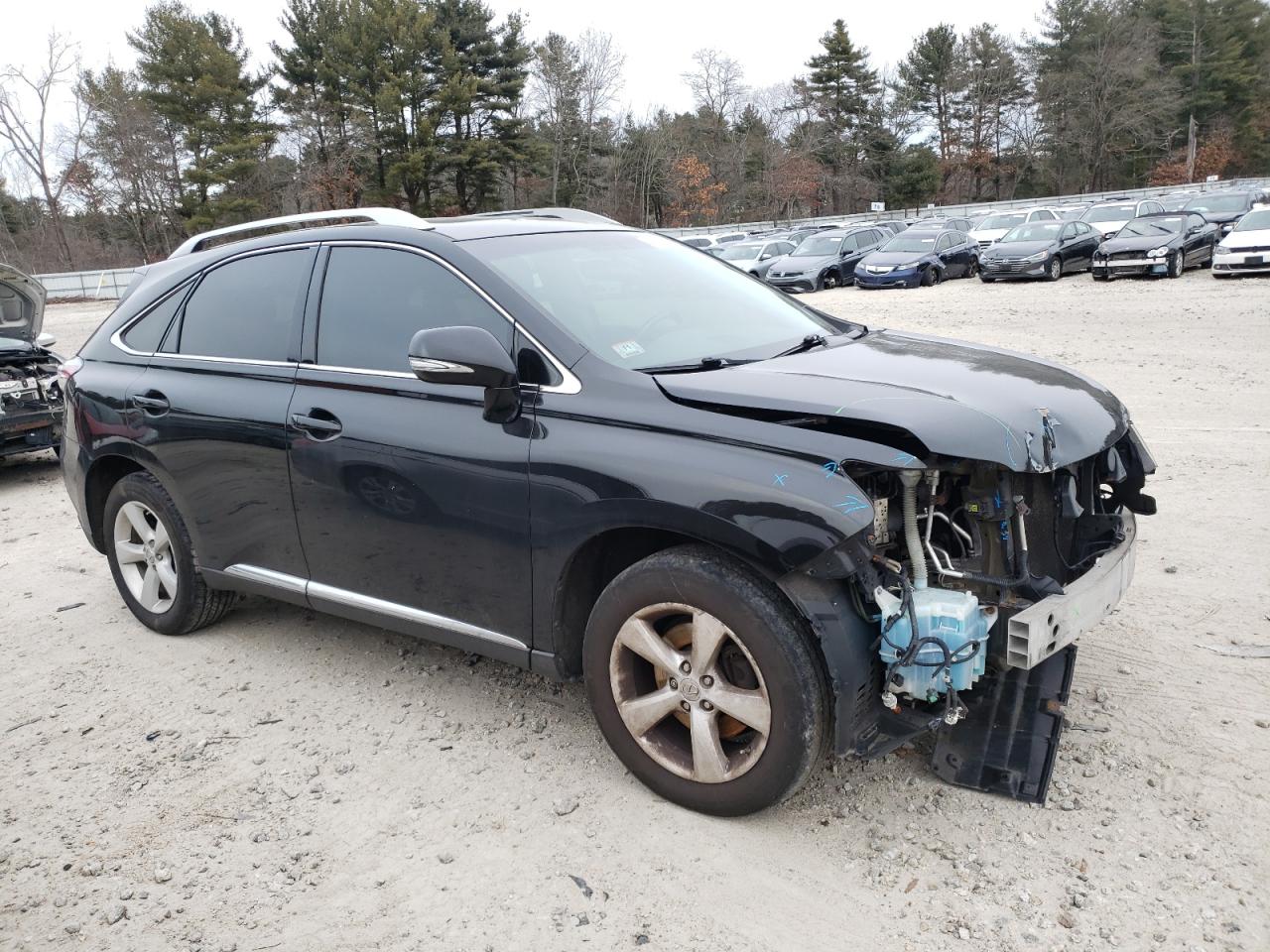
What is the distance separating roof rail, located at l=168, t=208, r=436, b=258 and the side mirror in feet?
2.69

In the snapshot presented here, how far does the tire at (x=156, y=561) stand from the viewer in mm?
4578

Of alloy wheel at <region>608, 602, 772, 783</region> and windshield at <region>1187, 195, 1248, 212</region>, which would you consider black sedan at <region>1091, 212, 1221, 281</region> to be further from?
alloy wheel at <region>608, 602, 772, 783</region>

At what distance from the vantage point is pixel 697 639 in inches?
117

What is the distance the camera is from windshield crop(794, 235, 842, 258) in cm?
2495

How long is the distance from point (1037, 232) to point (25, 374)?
20959mm

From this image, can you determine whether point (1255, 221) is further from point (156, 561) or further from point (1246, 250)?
→ point (156, 561)

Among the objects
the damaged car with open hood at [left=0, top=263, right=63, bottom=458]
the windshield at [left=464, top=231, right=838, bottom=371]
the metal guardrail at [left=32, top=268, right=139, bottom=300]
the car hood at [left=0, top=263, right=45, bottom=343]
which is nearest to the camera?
the windshield at [left=464, top=231, right=838, bottom=371]

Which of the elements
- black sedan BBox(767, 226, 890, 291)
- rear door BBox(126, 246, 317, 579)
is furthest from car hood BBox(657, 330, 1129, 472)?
black sedan BBox(767, 226, 890, 291)

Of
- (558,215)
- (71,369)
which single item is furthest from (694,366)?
(71,369)

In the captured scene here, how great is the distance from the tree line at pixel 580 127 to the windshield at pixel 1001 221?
28671 millimetres

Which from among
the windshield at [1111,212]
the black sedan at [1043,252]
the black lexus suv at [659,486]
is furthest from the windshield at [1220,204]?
the black lexus suv at [659,486]

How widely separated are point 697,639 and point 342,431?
164 cm

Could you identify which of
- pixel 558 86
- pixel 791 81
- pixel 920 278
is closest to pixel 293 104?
pixel 558 86

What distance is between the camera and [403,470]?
354 cm
